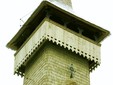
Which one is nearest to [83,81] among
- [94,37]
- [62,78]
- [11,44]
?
[62,78]

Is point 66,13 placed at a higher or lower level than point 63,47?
higher

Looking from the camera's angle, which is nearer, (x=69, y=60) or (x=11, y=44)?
(x=69, y=60)

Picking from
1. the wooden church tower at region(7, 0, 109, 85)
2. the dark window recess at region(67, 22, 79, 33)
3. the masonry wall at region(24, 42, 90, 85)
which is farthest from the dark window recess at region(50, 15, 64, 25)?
the masonry wall at region(24, 42, 90, 85)

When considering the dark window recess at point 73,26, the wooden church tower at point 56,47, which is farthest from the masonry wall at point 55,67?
the dark window recess at point 73,26

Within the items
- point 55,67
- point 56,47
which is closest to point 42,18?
point 56,47

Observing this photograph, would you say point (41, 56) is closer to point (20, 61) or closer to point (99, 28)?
point (20, 61)

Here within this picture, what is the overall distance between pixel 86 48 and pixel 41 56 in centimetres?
241

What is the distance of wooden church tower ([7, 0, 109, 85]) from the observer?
21562 millimetres

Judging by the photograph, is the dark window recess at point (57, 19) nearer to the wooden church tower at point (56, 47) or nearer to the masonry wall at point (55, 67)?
the wooden church tower at point (56, 47)

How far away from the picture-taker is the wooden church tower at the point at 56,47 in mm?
21562

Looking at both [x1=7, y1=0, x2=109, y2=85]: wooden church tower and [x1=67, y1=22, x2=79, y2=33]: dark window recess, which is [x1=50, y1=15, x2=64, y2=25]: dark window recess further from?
[x1=67, y1=22, x2=79, y2=33]: dark window recess

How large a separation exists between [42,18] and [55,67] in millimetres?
3175

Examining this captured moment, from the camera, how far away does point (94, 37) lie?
24.0 meters

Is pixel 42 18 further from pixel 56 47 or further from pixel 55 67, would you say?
pixel 55 67
